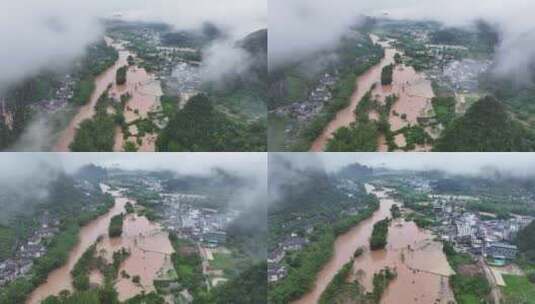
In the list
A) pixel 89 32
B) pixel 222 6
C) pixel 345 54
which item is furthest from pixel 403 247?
pixel 89 32

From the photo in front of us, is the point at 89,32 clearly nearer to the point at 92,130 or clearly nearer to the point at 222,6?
the point at 92,130

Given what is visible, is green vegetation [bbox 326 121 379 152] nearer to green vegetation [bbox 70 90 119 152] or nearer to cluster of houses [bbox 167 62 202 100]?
cluster of houses [bbox 167 62 202 100]

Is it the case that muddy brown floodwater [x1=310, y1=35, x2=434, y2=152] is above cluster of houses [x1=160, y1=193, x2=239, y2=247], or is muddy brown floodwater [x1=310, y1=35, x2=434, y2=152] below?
above

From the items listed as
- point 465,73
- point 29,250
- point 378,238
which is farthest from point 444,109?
point 29,250

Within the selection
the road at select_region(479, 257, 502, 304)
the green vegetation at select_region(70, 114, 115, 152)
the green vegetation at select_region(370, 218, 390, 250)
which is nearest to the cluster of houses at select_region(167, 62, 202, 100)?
the green vegetation at select_region(70, 114, 115, 152)

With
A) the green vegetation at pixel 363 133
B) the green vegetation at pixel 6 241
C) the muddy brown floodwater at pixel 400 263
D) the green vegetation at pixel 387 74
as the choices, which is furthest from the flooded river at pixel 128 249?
the green vegetation at pixel 387 74

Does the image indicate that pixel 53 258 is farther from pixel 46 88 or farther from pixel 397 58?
pixel 397 58
